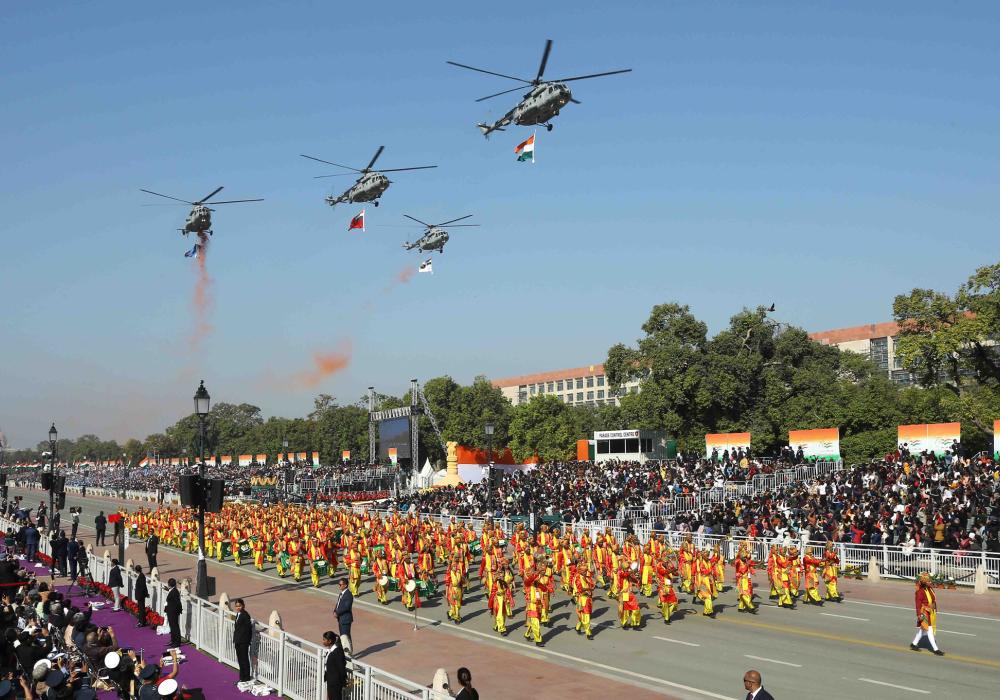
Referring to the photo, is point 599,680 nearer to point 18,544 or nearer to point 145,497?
point 18,544

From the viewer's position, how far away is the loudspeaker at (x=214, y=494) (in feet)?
65.4

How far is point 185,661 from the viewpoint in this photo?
16172 mm

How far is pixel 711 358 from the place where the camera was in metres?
57.5

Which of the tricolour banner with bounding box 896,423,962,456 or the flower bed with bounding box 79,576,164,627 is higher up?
the tricolour banner with bounding box 896,423,962,456

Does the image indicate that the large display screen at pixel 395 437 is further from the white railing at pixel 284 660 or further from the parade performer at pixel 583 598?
the parade performer at pixel 583 598

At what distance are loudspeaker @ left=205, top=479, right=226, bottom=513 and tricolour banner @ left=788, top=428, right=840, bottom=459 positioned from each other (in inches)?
1140

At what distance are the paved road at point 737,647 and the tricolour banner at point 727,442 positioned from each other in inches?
850

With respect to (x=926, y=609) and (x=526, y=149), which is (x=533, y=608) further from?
(x=526, y=149)

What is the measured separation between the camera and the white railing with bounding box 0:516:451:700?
11.4m

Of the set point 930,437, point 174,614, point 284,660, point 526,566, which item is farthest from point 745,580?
point 930,437

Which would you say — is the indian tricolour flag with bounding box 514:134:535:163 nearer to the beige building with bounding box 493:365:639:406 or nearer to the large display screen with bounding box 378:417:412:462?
the large display screen with bounding box 378:417:412:462

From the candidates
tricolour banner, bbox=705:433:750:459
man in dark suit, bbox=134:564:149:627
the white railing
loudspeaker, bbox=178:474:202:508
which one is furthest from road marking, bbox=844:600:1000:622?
tricolour banner, bbox=705:433:750:459

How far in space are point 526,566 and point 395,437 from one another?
47.7 metres

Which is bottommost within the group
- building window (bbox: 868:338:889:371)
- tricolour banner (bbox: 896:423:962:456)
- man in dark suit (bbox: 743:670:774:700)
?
man in dark suit (bbox: 743:670:774:700)
